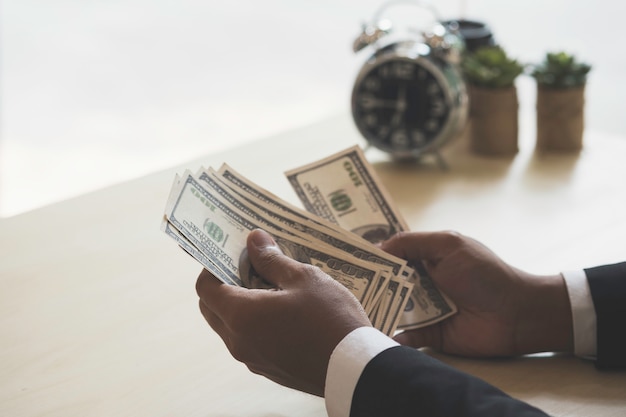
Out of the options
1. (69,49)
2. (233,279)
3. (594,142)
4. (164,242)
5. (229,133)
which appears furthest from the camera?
(69,49)

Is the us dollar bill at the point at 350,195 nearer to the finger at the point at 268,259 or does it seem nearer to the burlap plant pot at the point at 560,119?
the finger at the point at 268,259

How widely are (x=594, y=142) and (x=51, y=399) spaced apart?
1.43 m

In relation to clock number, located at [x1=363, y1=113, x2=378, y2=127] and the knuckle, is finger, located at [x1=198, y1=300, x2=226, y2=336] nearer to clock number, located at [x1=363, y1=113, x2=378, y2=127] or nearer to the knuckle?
the knuckle

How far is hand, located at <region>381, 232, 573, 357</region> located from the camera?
47.9 inches

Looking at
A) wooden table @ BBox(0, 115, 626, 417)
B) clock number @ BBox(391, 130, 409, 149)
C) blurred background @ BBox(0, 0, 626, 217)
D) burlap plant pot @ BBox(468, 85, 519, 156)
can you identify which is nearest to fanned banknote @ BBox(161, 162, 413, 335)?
wooden table @ BBox(0, 115, 626, 417)

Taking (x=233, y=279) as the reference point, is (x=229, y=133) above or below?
below

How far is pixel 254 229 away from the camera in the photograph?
48.9 inches

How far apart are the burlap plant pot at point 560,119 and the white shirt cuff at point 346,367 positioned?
3.88ft

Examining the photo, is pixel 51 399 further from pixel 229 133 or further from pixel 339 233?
pixel 229 133

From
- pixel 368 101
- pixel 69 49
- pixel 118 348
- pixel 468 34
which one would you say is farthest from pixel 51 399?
pixel 69 49

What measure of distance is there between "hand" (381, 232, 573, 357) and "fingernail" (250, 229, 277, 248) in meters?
0.24

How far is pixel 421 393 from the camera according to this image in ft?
3.18

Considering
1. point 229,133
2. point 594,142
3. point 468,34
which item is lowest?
point 229,133

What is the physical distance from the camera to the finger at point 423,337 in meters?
1.26
